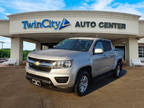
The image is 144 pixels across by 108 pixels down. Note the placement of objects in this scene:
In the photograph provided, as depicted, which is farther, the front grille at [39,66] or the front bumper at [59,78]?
the front grille at [39,66]

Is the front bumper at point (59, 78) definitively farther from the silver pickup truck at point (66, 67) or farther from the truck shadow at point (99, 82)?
the truck shadow at point (99, 82)

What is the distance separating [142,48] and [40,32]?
19.4 metres

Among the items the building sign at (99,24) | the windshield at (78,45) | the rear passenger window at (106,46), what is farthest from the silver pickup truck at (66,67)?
the building sign at (99,24)

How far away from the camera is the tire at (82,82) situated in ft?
10.9

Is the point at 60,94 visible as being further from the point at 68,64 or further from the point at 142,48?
the point at 142,48

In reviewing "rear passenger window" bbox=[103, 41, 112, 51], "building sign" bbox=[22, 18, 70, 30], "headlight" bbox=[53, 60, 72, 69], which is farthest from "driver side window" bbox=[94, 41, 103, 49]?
"building sign" bbox=[22, 18, 70, 30]

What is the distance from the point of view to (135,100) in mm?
3422

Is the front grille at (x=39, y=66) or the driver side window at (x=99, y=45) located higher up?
the driver side window at (x=99, y=45)

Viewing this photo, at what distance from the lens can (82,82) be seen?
358cm

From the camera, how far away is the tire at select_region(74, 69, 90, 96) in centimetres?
331

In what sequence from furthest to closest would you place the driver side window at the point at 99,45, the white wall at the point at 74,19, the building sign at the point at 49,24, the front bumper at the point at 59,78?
the white wall at the point at 74,19 → the building sign at the point at 49,24 → the driver side window at the point at 99,45 → the front bumper at the point at 59,78

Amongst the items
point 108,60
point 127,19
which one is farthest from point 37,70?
point 127,19

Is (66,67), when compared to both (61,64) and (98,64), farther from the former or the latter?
(98,64)

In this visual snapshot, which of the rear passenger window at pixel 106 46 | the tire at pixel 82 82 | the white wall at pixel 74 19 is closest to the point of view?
the tire at pixel 82 82
